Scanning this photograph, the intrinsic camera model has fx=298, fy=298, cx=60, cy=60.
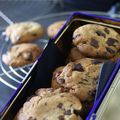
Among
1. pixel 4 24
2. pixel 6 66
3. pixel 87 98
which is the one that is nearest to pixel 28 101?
pixel 87 98

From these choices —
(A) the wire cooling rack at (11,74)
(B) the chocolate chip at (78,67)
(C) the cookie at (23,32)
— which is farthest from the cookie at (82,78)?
(C) the cookie at (23,32)

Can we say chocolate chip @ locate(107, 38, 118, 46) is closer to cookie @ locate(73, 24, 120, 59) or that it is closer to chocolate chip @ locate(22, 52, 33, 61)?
cookie @ locate(73, 24, 120, 59)

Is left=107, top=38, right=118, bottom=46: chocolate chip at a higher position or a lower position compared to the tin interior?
lower

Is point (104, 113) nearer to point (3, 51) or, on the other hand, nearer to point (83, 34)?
point (83, 34)

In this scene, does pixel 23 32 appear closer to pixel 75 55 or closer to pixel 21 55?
pixel 21 55

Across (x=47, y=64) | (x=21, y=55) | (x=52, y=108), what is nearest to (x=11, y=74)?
(x=21, y=55)

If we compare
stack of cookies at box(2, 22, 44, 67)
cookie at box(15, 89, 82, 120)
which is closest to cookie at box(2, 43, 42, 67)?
stack of cookies at box(2, 22, 44, 67)
